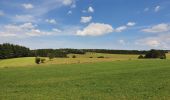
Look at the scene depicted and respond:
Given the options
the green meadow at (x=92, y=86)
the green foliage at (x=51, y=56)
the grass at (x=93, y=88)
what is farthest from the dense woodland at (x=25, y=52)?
the grass at (x=93, y=88)

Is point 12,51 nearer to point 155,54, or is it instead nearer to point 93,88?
point 155,54

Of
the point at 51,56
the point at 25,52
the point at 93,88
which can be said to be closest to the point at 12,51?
the point at 25,52

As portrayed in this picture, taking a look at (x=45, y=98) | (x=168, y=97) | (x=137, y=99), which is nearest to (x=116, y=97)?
(x=137, y=99)

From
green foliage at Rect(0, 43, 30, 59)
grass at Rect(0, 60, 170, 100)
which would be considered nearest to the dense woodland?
green foliage at Rect(0, 43, 30, 59)

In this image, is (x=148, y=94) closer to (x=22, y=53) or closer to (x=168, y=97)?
(x=168, y=97)

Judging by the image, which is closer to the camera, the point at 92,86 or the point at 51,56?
the point at 92,86

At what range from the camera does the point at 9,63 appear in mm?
101750

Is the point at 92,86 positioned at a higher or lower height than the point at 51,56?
lower

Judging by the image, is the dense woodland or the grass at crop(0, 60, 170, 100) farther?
the dense woodland

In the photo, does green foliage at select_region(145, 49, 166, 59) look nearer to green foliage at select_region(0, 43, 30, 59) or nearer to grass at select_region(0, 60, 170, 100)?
green foliage at select_region(0, 43, 30, 59)

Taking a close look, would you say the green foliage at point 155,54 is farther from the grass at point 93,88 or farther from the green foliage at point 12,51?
the grass at point 93,88

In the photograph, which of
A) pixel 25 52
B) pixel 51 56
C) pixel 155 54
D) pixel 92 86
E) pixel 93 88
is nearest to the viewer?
pixel 93 88

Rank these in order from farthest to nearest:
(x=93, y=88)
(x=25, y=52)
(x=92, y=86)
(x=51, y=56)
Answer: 1. (x=25, y=52)
2. (x=51, y=56)
3. (x=92, y=86)
4. (x=93, y=88)

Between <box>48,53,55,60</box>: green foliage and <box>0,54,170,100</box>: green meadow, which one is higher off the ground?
<box>48,53,55,60</box>: green foliage
